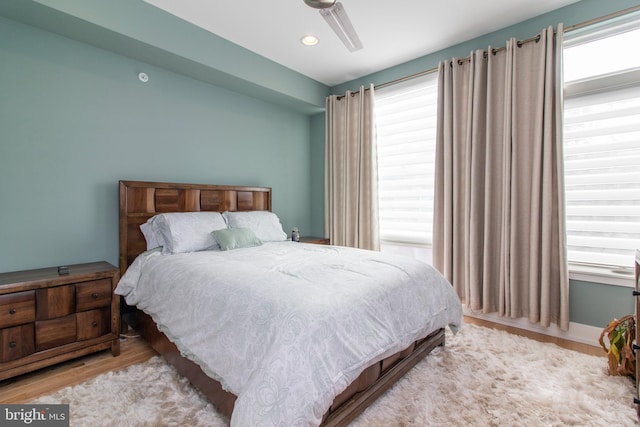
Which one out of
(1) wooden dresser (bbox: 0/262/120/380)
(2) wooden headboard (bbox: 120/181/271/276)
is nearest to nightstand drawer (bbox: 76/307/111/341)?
(1) wooden dresser (bbox: 0/262/120/380)

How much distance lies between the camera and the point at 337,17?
196cm

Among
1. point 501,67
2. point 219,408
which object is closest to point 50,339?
point 219,408

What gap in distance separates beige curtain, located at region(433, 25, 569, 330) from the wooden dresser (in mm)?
2989

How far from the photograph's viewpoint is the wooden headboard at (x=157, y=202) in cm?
262

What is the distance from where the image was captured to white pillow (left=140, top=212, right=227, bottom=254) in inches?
100

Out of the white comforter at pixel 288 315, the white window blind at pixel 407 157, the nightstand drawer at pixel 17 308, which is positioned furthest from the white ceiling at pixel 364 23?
the nightstand drawer at pixel 17 308

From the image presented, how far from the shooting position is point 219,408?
157cm

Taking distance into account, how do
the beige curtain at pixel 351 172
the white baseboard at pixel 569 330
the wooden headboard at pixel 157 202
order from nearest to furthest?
the white baseboard at pixel 569 330, the wooden headboard at pixel 157 202, the beige curtain at pixel 351 172

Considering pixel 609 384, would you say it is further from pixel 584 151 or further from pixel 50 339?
pixel 50 339

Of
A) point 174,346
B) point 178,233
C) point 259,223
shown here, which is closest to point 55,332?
point 174,346

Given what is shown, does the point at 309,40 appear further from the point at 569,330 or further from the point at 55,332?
the point at 569,330

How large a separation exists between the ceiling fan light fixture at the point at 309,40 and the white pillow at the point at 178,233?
203 cm

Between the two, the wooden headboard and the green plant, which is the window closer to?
the green plant

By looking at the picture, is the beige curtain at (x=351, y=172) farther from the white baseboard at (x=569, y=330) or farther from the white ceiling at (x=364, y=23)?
the white baseboard at (x=569, y=330)
